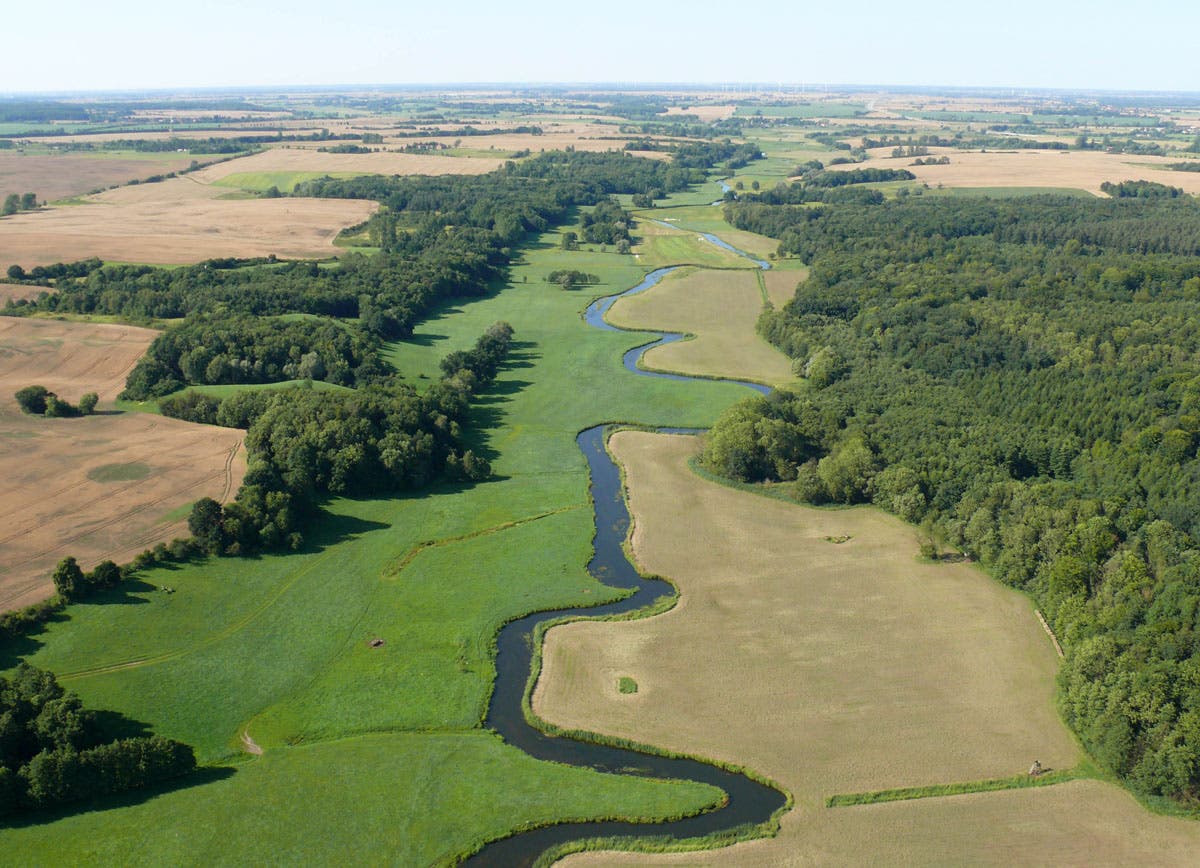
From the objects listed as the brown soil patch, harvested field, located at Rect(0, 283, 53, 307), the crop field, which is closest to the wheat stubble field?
Result: the brown soil patch

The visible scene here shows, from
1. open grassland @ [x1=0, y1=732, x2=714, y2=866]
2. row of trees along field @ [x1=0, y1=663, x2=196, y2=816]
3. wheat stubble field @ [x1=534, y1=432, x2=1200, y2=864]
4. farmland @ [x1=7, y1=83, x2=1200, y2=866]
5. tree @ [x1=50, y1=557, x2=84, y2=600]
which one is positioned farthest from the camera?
tree @ [x1=50, y1=557, x2=84, y2=600]

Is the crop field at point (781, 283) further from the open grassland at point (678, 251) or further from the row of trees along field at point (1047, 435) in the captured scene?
the open grassland at point (678, 251)

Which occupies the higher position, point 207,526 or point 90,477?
point 90,477

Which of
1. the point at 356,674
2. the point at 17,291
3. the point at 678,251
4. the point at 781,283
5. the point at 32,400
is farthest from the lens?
the point at 678,251

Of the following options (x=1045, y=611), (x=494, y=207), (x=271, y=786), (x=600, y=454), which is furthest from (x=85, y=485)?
(x=494, y=207)

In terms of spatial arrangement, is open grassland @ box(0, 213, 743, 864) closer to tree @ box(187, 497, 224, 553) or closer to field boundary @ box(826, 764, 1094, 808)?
tree @ box(187, 497, 224, 553)

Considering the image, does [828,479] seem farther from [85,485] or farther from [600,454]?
[85,485]

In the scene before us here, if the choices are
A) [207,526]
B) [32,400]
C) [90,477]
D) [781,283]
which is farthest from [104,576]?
[781,283]

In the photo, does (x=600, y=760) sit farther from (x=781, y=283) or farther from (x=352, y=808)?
(x=781, y=283)
